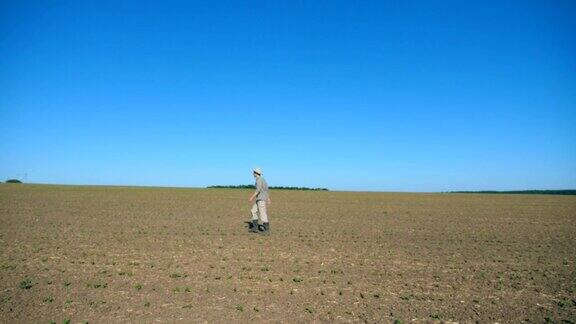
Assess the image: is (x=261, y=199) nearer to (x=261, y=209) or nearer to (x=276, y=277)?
(x=261, y=209)

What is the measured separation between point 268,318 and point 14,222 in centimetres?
1257

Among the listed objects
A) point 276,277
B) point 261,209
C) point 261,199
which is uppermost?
point 261,199

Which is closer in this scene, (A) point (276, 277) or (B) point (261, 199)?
(A) point (276, 277)

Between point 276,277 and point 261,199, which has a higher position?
point 261,199

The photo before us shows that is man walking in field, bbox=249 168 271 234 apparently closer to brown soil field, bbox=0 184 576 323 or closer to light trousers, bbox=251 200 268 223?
light trousers, bbox=251 200 268 223

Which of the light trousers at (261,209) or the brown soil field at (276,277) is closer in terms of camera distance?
the brown soil field at (276,277)

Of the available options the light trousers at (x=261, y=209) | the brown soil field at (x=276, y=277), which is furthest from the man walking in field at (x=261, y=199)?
the brown soil field at (x=276, y=277)

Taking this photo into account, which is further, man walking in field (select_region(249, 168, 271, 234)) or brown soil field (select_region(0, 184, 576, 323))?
man walking in field (select_region(249, 168, 271, 234))

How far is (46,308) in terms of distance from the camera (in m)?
5.91

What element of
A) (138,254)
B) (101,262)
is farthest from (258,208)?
(101,262)

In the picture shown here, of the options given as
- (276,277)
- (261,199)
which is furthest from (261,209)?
(276,277)

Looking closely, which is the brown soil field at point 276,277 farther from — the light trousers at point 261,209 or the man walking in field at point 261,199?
the light trousers at point 261,209

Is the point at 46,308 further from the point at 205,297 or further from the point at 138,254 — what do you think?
the point at 138,254

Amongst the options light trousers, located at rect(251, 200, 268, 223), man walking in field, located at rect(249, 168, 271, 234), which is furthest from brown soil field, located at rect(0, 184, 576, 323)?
light trousers, located at rect(251, 200, 268, 223)
